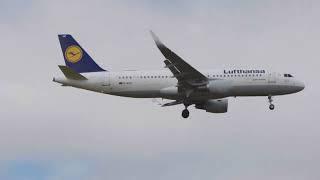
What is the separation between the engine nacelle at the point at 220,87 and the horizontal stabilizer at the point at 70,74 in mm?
12758

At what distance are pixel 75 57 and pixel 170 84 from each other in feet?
35.4

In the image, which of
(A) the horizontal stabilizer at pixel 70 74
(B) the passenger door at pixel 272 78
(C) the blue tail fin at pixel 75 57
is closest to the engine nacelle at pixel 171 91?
(C) the blue tail fin at pixel 75 57

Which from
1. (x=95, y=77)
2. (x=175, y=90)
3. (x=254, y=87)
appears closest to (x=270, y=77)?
(x=254, y=87)

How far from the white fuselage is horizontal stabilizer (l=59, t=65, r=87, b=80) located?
385 mm

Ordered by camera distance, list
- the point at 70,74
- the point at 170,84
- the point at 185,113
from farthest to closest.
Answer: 1. the point at 185,113
2. the point at 170,84
3. the point at 70,74

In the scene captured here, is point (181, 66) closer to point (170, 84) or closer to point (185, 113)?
point (170, 84)

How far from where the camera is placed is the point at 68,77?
111 m

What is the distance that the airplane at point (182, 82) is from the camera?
360 ft

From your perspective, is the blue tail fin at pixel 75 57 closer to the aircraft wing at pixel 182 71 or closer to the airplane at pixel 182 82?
the airplane at pixel 182 82

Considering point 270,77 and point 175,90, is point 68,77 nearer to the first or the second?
A: point 175,90

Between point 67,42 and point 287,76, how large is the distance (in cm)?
2306

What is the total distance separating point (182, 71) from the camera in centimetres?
10919

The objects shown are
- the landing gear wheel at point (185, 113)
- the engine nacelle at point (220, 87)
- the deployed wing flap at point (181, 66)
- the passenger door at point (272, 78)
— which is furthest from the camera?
the landing gear wheel at point (185, 113)

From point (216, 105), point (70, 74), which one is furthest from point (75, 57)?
point (216, 105)
